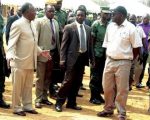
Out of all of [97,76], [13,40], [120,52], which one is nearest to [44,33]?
[13,40]

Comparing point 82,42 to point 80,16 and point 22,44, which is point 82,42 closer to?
point 80,16

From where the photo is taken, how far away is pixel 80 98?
10.5 m

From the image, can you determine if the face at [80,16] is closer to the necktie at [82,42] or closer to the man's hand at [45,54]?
the necktie at [82,42]

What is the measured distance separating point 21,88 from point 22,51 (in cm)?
77

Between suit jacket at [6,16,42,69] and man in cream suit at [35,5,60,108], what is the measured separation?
766 mm

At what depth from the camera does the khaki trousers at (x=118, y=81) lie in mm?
8070

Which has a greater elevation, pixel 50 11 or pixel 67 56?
pixel 50 11

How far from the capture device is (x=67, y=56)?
8.75 m

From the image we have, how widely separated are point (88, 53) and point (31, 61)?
1409 mm

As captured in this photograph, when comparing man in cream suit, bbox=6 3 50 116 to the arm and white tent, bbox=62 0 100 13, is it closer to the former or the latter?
the arm

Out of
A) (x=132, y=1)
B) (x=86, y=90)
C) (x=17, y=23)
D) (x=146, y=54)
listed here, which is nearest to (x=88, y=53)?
(x=17, y=23)

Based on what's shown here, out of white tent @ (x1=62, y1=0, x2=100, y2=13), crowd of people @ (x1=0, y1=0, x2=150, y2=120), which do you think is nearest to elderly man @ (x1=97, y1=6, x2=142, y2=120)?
crowd of people @ (x1=0, y1=0, x2=150, y2=120)

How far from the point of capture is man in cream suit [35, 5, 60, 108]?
9023 mm

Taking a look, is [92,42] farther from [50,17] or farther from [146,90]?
[146,90]
